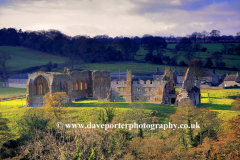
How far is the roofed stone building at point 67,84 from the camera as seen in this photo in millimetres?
46688

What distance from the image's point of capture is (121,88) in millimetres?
50406

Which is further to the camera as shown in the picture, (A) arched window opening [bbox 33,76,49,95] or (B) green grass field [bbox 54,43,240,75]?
(B) green grass field [bbox 54,43,240,75]

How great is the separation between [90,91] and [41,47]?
76.3 m

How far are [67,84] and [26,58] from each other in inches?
2725

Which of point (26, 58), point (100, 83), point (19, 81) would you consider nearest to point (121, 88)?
Result: point (100, 83)

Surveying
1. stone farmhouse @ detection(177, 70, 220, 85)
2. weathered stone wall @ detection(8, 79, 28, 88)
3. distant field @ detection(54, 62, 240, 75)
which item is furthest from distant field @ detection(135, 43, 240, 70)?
weathered stone wall @ detection(8, 79, 28, 88)

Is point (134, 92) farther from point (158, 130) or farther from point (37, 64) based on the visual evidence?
point (37, 64)

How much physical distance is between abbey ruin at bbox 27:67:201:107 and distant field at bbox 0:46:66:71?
1956 inches

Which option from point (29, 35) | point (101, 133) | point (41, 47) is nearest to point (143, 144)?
point (101, 133)

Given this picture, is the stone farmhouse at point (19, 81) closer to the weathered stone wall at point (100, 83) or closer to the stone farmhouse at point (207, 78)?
the weathered stone wall at point (100, 83)

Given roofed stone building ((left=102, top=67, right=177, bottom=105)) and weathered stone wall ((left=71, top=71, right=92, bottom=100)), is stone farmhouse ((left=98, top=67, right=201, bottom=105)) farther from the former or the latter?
weathered stone wall ((left=71, top=71, right=92, bottom=100))

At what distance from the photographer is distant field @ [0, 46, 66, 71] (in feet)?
321

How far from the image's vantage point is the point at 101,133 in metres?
27.9

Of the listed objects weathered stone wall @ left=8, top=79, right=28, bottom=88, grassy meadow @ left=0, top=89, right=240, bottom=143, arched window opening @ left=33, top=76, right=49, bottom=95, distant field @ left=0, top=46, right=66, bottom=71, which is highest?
distant field @ left=0, top=46, right=66, bottom=71
